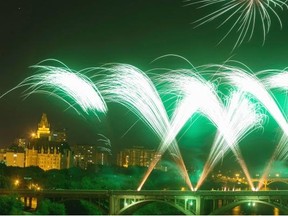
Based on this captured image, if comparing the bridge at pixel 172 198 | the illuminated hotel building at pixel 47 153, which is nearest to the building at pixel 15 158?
the illuminated hotel building at pixel 47 153

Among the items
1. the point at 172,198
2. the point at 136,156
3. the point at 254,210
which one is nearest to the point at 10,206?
the point at 172,198

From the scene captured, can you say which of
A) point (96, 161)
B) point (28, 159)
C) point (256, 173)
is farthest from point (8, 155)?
point (256, 173)

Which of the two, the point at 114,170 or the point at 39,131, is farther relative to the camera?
the point at 39,131

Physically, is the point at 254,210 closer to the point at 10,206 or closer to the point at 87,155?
the point at 10,206

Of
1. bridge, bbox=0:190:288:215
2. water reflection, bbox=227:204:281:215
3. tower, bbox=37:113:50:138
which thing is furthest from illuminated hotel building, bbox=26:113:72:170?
bridge, bbox=0:190:288:215

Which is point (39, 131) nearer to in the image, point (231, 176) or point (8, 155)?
point (8, 155)

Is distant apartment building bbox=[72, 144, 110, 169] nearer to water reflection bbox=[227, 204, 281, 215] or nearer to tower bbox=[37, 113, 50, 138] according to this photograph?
tower bbox=[37, 113, 50, 138]
